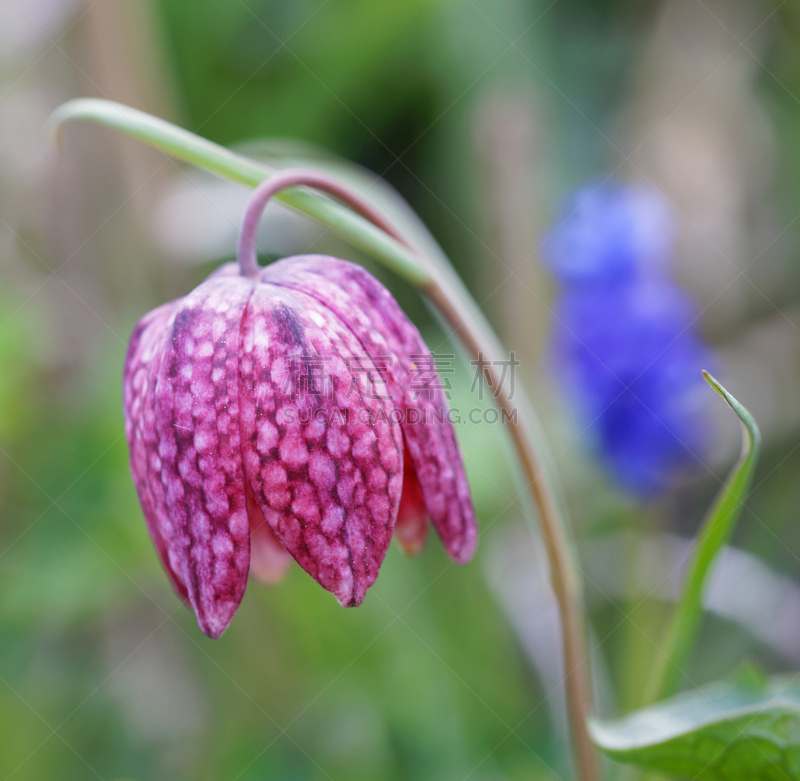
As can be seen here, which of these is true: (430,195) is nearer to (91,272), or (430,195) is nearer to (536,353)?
(536,353)

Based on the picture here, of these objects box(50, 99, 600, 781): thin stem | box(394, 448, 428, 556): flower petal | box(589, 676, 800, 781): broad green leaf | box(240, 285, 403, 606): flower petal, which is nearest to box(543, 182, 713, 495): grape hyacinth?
box(50, 99, 600, 781): thin stem

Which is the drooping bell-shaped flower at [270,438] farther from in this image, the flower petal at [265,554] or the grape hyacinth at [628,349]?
the grape hyacinth at [628,349]

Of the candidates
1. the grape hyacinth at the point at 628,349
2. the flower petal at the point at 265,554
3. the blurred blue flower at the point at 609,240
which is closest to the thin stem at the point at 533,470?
the flower petal at the point at 265,554

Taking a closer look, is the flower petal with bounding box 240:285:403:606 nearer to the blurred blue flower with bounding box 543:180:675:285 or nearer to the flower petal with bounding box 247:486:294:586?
the flower petal with bounding box 247:486:294:586

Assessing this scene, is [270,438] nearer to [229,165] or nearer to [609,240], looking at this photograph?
[229,165]

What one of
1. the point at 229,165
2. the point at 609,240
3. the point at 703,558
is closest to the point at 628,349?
the point at 609,240

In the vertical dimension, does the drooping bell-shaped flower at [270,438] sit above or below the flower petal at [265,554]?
above

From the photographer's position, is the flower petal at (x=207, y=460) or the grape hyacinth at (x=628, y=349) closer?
the flower petal at (x=207, y=460)

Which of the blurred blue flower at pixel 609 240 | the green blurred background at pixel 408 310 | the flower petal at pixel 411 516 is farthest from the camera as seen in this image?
the blurred blue flower at pixel 609 240
